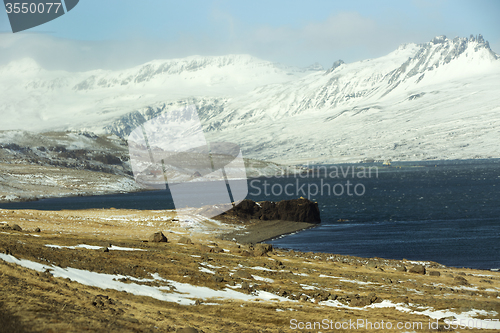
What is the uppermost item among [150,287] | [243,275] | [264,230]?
[150,287]

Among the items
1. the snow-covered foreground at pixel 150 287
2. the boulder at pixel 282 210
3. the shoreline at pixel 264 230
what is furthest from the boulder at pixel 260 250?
the boulder at pixel 282 210

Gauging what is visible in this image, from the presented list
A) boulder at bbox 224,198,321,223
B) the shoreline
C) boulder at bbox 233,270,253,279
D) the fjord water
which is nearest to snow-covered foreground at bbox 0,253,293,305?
boulder at bbox 233,270,253,279

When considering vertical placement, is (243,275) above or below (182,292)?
below

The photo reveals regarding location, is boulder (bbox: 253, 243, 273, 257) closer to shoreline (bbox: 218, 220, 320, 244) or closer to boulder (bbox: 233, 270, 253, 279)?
boulder (bbox: 233, 270, 253, 279)

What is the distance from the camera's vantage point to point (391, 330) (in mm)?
15297

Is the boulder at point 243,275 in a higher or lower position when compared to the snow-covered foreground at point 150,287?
lower

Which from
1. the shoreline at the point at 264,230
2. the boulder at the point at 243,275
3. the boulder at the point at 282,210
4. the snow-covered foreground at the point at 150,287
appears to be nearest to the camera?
the snow-covered foreground at the point at 150,287

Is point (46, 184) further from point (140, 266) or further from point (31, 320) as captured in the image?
point (31, 320)

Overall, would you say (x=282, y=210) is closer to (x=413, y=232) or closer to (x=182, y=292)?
(x=413, y=232)

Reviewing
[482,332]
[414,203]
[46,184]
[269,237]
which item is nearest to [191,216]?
[269,237]

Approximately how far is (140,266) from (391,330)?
469 inches

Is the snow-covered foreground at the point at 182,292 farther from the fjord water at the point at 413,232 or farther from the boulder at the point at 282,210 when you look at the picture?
the boulder at the point at 282,210

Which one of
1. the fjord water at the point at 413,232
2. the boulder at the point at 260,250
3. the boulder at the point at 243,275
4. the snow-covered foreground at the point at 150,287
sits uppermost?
the snow-covered foreground at the point at 150,287

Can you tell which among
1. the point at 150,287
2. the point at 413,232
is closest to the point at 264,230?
the point at 413,232
